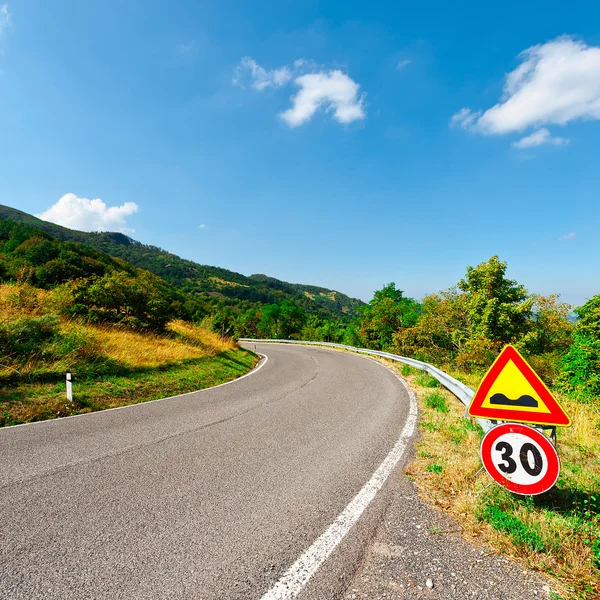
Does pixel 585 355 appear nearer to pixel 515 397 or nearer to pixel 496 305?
pixel 496 305

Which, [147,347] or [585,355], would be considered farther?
[585,355]

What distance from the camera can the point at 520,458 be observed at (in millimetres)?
3008

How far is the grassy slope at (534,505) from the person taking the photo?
96.1 inches

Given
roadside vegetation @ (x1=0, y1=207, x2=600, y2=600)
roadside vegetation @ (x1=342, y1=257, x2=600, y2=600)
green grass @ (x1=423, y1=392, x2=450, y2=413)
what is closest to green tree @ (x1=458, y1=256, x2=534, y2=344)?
roadside vegetation @ (x1=0, y1=207, x2=600, y2=600)

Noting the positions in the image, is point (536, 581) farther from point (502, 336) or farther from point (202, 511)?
point (502, 336)

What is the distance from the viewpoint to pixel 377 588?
2.29m

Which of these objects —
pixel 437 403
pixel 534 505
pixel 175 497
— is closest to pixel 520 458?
pixel 534 505

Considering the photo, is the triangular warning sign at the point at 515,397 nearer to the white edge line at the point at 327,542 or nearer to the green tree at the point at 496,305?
the white edge line at the point at 327,542

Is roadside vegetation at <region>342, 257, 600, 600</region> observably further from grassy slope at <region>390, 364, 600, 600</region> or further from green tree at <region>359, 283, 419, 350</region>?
green tree at <region>359, 283, 419, 350</region>

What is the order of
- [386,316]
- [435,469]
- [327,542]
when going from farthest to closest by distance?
1. [386,316]
2. [435,469]
3. [327,542]

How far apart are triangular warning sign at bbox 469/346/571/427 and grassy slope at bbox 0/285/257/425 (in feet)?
25.6

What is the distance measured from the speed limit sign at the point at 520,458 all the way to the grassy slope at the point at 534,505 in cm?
29

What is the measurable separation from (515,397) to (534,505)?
3.23 feet

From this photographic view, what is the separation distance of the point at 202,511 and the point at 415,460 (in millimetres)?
2907
